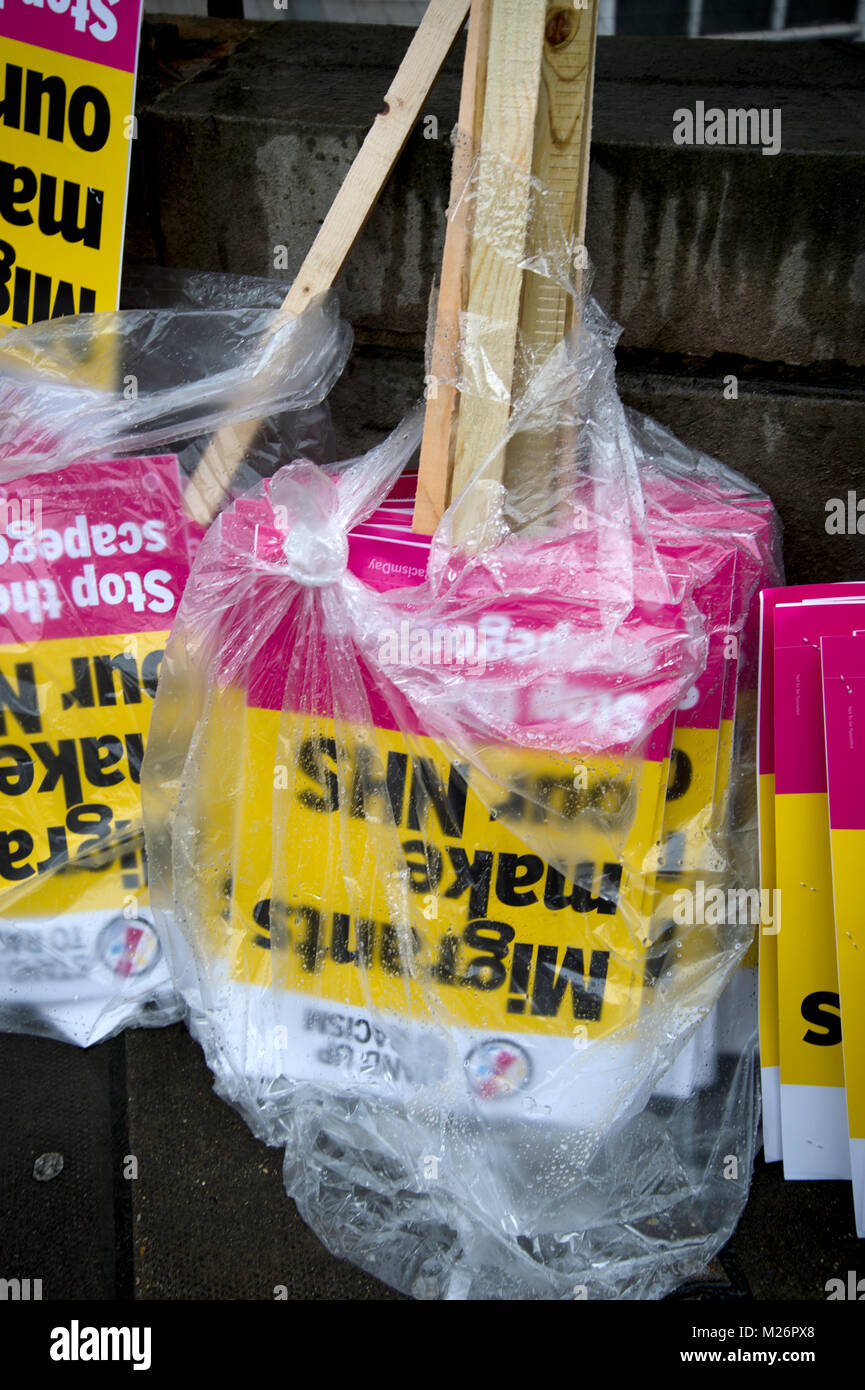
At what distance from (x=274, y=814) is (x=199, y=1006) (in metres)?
0.34

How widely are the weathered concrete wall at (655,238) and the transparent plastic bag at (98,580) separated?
185 mm

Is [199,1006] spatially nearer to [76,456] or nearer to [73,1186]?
[73,1186]

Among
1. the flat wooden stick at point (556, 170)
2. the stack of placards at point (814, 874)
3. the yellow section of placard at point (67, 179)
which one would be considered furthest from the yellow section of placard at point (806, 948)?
the yellow section of placard at point (67, 179)

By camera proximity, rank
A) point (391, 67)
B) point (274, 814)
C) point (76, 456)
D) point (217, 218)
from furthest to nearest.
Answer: point (391, 67) → point (217, 218) → point (76, 456) → point (274, 814)

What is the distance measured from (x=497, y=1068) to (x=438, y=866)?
10.9 inches

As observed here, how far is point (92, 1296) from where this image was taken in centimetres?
127

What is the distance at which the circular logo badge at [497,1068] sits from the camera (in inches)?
51.4

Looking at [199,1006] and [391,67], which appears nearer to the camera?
[199,1006]

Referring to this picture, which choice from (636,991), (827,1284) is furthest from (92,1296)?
(827,1284)

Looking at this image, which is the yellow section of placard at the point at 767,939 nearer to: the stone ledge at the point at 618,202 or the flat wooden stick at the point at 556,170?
the flat wooden stick at the point at 556,170

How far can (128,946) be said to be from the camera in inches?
61.3

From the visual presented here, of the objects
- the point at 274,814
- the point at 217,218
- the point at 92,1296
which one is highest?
the point at 217,218

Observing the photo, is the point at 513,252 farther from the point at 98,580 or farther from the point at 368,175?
the point at 98,580

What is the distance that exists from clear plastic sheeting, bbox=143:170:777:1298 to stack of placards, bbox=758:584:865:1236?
5 centimetres
